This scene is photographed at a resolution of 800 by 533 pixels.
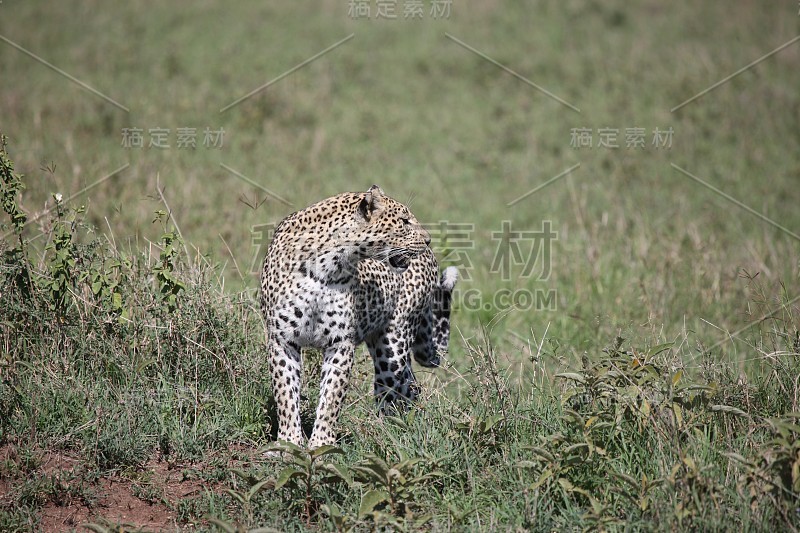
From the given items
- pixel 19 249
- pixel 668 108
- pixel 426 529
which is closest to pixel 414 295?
pixel 426 529

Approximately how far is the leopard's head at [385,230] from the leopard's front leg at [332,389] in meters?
0.71

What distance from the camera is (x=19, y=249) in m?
6.43

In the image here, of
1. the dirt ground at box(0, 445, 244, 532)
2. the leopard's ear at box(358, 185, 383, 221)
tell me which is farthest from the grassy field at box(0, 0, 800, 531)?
the leopard's ear at box(358, 185, 383, 221)

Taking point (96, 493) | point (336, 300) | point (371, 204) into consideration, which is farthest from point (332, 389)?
point (96, 493)

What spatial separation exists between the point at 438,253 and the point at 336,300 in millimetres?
3541

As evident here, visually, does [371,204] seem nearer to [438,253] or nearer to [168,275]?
[168,275]

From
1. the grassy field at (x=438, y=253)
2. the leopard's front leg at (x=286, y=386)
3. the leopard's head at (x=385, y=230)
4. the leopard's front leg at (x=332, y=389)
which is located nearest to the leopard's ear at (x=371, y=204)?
the leopard's head at (x=385, y=230)

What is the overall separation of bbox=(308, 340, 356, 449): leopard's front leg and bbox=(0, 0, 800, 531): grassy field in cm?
15

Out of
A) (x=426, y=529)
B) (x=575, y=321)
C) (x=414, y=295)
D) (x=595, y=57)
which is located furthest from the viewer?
(x=595, y=57)

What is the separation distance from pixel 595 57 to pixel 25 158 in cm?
1095

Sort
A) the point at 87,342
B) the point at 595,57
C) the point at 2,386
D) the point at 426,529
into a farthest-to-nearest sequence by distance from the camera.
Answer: the point at 595,57, the point at 87,342, the point at 2,386, the point at 426,529

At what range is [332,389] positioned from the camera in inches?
242

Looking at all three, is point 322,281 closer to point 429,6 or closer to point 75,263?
point 75,263

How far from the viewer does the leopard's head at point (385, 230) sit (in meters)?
6.32
